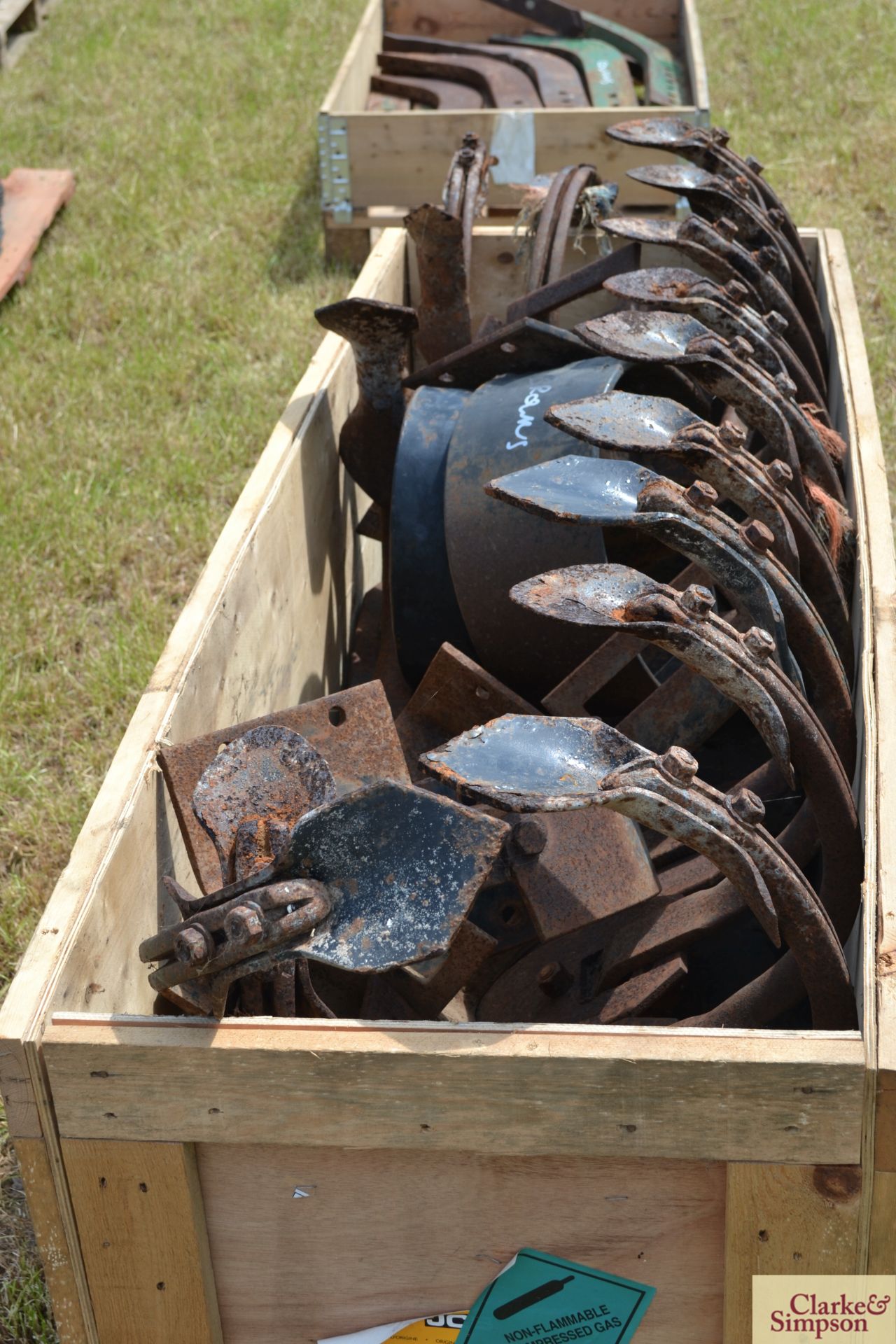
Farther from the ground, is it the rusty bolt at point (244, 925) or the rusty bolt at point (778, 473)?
the rusty bolt at point (778, 473)

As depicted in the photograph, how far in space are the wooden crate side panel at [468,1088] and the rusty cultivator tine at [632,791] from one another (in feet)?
0.50

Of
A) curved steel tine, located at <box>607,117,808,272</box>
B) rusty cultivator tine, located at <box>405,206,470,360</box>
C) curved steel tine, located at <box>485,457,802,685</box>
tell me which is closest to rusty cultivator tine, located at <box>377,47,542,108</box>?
curved steel tine, located at <box>607,117,808,272</box>

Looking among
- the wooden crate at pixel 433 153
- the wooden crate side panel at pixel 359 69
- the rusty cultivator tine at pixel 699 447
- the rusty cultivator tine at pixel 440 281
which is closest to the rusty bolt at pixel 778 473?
the rusty cultivator tine at pixel 699 447

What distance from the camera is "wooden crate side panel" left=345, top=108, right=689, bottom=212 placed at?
16.2 ft

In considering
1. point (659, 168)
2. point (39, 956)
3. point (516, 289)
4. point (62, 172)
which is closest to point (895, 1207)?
point (39, 956)

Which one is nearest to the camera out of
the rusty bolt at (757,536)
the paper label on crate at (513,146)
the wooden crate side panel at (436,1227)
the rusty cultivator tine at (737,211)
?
the wooden crate side panel at (436,1227)

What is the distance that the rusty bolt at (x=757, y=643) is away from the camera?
153cm

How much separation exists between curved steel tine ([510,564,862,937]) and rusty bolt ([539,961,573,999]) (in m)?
0.39

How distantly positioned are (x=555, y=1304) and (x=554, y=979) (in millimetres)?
459

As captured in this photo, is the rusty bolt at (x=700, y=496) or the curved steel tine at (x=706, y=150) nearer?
the rusty bolt at (x=700, y=496)

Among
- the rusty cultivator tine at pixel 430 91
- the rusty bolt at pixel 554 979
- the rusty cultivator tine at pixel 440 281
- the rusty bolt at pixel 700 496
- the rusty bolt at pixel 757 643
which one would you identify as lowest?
the rusty bolt at pixel 554 979

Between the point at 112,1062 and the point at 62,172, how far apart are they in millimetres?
5402

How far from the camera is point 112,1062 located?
133cm

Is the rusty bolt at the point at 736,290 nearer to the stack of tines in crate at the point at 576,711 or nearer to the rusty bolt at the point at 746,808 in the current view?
the stack of tines in crate at the point at 576,711
